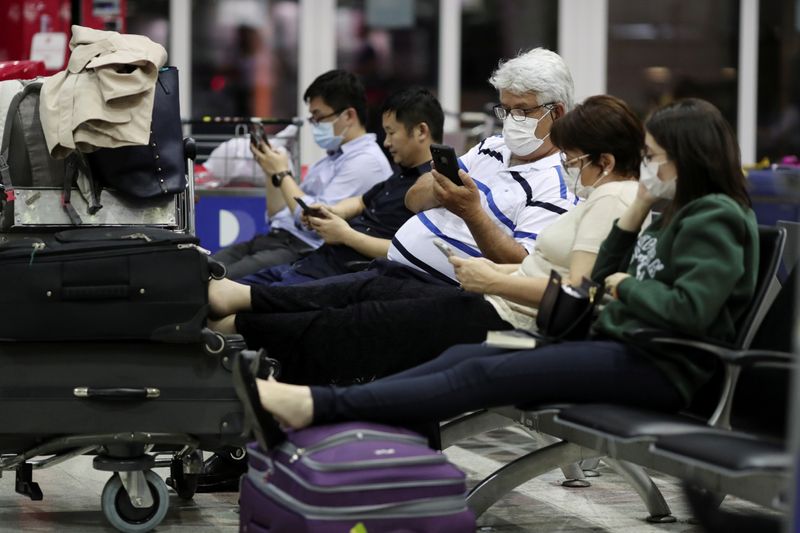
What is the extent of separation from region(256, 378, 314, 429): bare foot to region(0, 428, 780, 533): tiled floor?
749 mm

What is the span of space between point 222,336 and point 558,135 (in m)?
0.97

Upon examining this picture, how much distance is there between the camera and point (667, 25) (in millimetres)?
10602

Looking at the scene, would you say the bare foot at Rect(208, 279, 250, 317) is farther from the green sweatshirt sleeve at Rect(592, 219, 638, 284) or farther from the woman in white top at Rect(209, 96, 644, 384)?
the green sweatshirt sleeve at Rect(592, 219, 638, 284)

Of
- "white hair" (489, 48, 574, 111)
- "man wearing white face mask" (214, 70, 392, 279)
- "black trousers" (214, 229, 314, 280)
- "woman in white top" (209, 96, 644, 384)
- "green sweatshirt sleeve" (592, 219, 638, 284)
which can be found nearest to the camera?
"green sweatshirt sleeve" (592, 219, 638, 284)

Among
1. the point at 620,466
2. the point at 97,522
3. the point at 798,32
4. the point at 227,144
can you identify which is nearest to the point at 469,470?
the point at 620,466

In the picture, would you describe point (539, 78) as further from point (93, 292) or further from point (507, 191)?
point (93, 292)

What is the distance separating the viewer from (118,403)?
130 inches

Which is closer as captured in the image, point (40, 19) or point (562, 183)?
point (562, 183)

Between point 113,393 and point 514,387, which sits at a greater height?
point 514,387

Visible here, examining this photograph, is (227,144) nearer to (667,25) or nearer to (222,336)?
(222,336)

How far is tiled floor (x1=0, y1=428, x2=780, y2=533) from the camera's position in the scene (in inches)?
138

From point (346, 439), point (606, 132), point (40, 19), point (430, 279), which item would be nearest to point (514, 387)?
point (346, 439)

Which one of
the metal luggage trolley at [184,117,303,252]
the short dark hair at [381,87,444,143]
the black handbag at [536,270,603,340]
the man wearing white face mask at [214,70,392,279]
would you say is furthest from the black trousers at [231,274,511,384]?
the metal luggage trolley at [184,117,303,252]

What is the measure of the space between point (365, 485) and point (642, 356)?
0.65m
